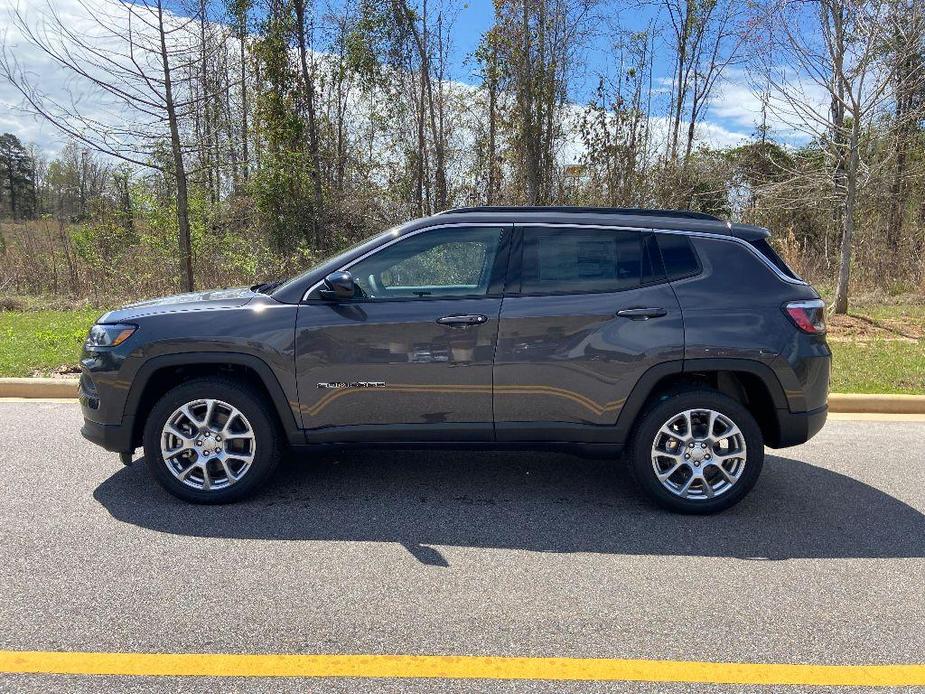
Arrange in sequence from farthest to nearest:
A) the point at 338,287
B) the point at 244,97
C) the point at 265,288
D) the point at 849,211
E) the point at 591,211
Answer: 1. the point at 244,97
2. the point at 849,211
3. the point at 265,288
4. the point at 591,211
5. the point at 338,287

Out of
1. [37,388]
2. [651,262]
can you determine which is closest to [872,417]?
[651,262]

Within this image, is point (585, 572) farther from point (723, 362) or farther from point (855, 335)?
point (855, 335)

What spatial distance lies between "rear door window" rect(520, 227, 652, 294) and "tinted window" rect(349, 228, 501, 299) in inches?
9.9

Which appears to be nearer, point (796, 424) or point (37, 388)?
point (796, 424)

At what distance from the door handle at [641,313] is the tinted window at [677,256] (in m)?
0.26

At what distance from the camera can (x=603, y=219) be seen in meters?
4.32

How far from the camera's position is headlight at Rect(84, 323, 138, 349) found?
4.15m

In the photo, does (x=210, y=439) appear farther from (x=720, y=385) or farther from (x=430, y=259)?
(x=720, y=385)

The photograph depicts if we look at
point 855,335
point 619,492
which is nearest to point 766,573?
point 619,492

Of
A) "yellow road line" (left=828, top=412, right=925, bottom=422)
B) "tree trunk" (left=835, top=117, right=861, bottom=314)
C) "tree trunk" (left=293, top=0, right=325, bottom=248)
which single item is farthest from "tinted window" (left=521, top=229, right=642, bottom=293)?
"tree trunk" (left=293, top=0, right=325, bottom=248)

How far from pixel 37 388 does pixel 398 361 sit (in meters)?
5.24

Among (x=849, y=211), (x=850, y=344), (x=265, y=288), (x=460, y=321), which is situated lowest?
(x=850, y=344)

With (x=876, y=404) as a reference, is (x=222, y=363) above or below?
above

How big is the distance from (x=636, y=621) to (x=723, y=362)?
1764 mm
